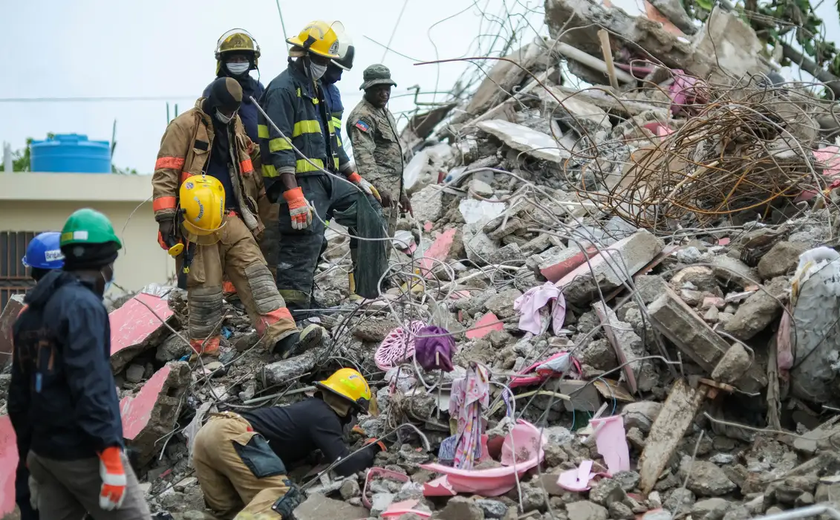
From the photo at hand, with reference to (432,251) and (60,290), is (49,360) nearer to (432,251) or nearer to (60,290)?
(60,290)

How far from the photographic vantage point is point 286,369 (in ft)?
16.2

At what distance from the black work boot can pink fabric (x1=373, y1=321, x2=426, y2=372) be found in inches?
14.6

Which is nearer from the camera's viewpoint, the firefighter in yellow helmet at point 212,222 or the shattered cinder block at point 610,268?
the shattered cinder block at point 610,268

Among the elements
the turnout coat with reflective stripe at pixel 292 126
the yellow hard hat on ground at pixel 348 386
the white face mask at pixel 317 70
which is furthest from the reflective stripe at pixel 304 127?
the yellow hard hat on ground at pixel 348 386

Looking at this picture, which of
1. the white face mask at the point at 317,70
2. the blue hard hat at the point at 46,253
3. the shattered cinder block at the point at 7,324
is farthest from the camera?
the shattered cinder block at the point at 7,324

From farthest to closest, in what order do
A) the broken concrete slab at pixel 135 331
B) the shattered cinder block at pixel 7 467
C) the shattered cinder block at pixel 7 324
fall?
the shattered cinder block at pixel 7 324, the broken concrete slab at pixel 135 331, the shattered cinder block at pixel 7 467

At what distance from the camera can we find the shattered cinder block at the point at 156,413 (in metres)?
4.70

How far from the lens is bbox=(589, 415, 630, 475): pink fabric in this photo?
386 cm

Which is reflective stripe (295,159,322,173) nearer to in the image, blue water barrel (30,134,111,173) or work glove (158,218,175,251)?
work glove (158,218,175,251)

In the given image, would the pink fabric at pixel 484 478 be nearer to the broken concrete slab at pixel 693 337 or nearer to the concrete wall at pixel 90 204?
the broken concrete slab at pixel 693 337

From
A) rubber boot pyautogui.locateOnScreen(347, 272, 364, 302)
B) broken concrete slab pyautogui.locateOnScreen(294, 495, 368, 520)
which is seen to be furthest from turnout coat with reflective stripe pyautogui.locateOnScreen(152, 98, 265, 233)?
broken concrete slab pyautogui.locateOnScreen(294, 495, 368, 520)

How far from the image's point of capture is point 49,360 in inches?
120

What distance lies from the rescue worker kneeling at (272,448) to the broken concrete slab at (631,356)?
1.29m

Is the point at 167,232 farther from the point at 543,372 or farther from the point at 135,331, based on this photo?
the point at 543,372
